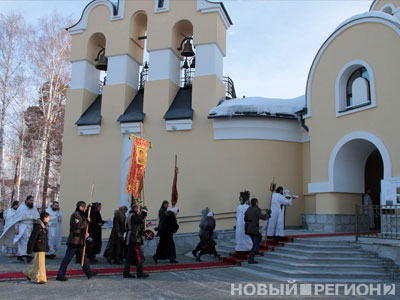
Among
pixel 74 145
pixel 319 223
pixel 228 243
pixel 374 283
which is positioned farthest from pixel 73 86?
pixel 374 283

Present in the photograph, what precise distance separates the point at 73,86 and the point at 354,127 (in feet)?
43.1

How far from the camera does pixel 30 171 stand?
27188 mm

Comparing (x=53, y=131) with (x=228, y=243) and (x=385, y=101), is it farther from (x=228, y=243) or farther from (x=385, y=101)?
(x=385, y=101)

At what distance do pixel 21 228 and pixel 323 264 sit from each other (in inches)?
320

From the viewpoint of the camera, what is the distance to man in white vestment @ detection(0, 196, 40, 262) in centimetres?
1051

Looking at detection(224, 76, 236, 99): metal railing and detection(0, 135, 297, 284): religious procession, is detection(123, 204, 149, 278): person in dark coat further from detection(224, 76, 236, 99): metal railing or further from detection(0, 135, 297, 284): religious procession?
detection(224, 76, 236, 99): metal railing

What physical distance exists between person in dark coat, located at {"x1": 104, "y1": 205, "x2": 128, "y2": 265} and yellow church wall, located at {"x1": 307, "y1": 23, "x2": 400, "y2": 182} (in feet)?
22.9

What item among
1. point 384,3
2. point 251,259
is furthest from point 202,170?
point 384,3

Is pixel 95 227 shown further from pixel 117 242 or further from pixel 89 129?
pixel 89 129

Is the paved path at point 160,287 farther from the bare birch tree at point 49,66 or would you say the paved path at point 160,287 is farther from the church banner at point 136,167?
the bare birch tree at point 49,66

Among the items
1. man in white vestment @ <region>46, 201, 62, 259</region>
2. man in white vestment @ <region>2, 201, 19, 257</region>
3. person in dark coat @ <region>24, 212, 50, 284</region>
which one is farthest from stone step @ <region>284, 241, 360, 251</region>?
man in white vestment @ <region>2, 201, 19, 257</region>

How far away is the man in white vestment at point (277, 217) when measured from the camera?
10961 millimetres

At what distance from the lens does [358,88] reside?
40.4 feet

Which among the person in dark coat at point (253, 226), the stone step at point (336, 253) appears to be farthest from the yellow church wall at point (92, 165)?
the stone step at point (336, 253)
